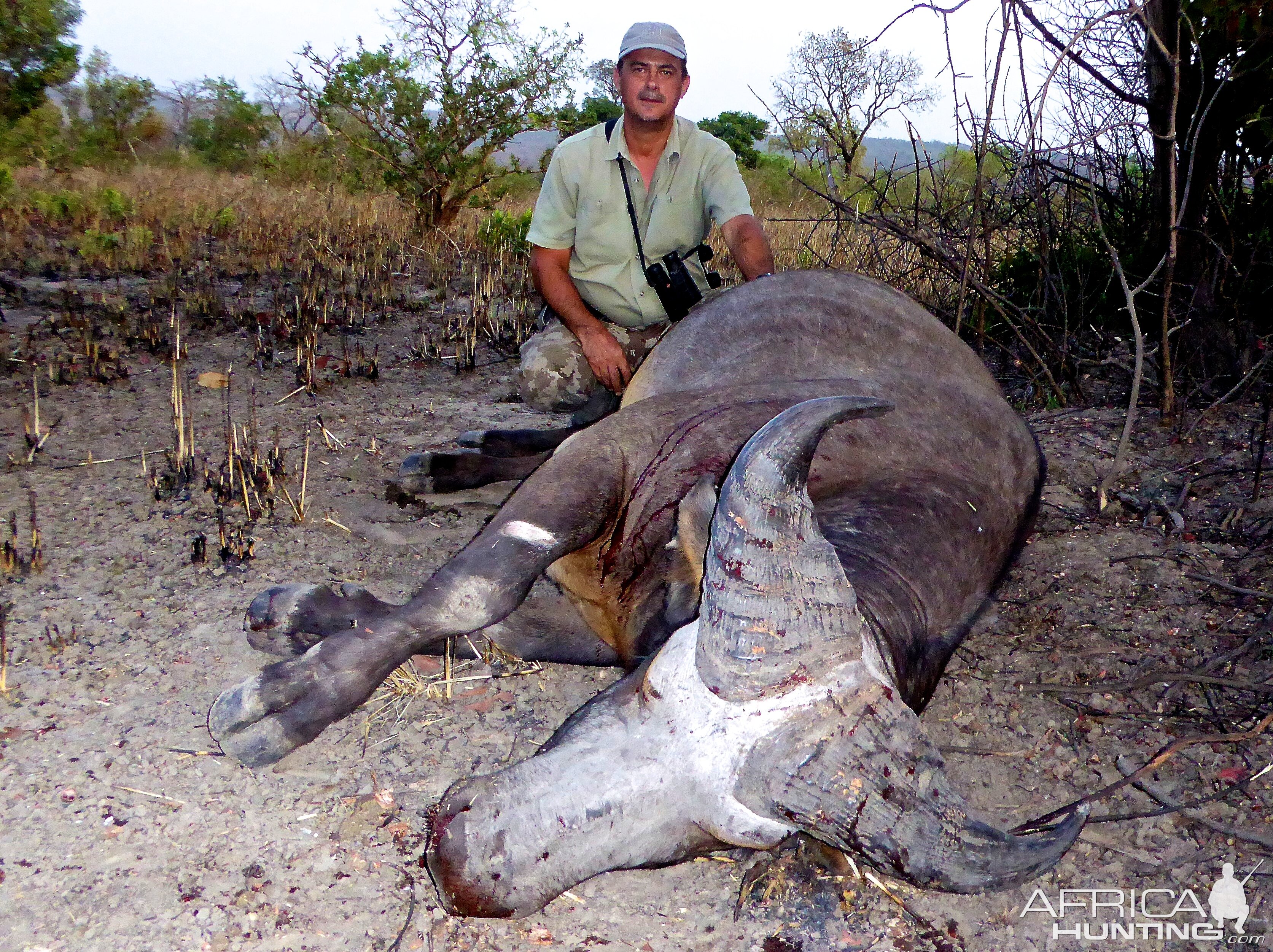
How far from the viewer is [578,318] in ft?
15.2

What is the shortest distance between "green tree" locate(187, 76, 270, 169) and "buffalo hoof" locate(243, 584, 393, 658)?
13808 mm

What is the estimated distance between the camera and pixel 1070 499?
13.1ft

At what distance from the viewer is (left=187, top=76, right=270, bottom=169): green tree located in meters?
15.1

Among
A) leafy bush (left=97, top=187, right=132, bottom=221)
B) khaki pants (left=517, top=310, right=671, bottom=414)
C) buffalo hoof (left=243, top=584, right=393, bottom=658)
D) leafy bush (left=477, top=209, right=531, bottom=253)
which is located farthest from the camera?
leafy bush (left=477, top=209, right=531, bottom=253)

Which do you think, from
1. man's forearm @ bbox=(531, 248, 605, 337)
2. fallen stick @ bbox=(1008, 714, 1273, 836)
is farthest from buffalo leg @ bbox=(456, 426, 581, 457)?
fallen stick @ bbox=(1008, 714, 1273, 836)

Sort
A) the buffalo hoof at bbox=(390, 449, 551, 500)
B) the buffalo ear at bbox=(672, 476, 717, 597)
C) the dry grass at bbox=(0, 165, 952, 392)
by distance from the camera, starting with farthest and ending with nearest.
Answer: the dry grass at bbox=(0, 165, 952, 392)
the buffalo hoof at bbox=(390, 449, 551, 500)
the buffalo ear at bbox=(672, 476, 717, 597)

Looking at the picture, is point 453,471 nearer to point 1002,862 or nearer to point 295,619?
point 295,619

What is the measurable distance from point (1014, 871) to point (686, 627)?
0.70 m

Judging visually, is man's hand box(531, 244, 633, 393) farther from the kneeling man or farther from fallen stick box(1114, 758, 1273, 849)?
fallen stick box(1114, 758, 1273, 849)

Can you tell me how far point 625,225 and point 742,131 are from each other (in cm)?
1544

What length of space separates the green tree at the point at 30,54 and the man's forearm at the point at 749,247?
5.35 metres

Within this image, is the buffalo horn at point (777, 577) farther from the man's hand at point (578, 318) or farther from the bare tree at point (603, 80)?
the bare tree at point (603, 80)

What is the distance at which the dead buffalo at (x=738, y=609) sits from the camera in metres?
1.68

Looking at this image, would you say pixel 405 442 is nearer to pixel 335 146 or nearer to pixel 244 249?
pixel 244 249
